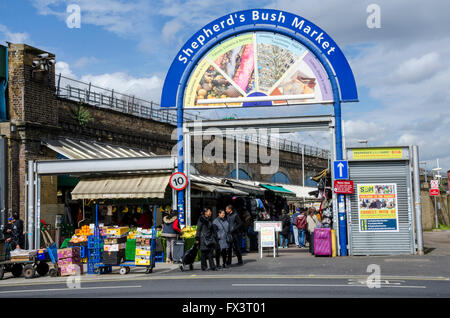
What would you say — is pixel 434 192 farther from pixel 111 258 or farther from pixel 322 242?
pixel 111 258

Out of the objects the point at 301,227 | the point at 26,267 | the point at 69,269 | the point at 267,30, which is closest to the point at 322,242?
the point at 301,227

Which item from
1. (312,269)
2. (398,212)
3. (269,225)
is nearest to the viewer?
(312,269)

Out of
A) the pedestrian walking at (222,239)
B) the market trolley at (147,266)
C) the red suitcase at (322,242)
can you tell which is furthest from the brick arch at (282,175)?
the market trolley at (147,266)

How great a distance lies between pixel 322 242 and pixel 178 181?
5394 mm

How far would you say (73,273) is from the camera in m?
16.3

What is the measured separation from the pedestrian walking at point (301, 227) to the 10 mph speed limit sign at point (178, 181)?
7.28 m

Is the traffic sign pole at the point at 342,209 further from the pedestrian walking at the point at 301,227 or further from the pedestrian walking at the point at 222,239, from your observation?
the pedestrian walking at the point at 301,227

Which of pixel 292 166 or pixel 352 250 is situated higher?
pixel 292 166

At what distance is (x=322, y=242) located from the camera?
19.1 m

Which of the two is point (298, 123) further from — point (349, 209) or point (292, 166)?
point (292, 166)

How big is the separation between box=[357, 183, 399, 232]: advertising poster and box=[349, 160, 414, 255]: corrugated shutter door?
138 millimetres

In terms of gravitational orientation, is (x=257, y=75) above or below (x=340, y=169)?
above

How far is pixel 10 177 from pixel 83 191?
2.89 metres
